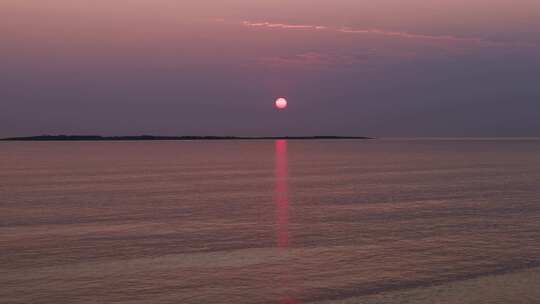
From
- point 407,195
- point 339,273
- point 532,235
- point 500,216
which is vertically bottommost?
point 339,273

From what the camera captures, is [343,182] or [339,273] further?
[343,182]

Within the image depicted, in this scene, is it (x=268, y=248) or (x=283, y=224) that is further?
(x=283, y=224)

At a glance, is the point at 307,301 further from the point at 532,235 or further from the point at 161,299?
the point at 532,235

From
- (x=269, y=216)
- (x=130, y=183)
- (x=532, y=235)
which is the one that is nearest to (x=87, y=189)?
(x=130, y=183)

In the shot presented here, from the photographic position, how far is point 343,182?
2448 inches

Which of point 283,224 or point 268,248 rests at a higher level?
point 283,224

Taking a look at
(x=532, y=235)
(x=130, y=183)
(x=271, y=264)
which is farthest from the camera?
(x=130, y=183)

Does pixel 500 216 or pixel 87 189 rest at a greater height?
pixel 87 189

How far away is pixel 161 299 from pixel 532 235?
1784 centimetres

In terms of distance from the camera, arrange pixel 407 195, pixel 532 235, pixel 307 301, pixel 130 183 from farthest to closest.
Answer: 1. pixel 130 183
2. pixel 407 195
3. pixel 532 235
4. pixel 307 301

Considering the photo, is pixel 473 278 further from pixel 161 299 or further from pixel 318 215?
pixel 318 215

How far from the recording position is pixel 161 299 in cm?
1662

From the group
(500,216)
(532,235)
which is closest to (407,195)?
(500,216)

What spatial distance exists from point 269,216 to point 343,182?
28028mm
